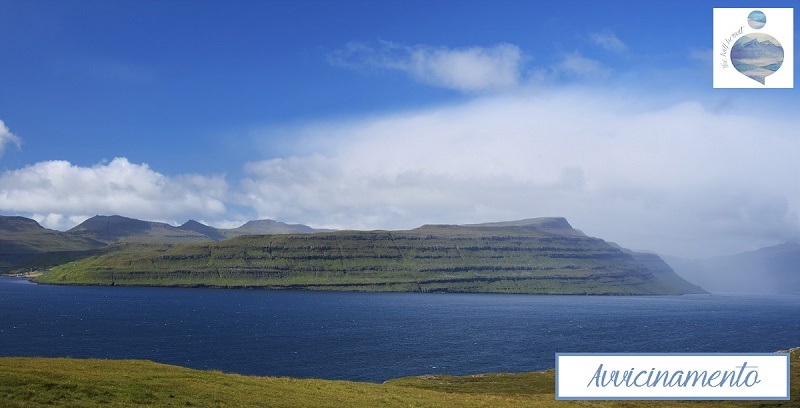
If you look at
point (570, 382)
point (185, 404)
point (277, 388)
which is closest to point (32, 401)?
point (185, 404)

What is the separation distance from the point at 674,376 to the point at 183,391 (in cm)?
4334

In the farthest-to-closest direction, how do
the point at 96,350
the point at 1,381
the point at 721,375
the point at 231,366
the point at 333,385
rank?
the point at 96,350 < the point at 231,366 < the point at 333,385 < the point at 721,375 < the point at 1,381

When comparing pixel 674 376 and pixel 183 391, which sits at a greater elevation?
pixel 674 376

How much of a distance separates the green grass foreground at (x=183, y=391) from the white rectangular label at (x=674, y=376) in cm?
1002

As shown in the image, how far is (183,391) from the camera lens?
48.7 metres

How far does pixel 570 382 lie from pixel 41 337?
17215cm

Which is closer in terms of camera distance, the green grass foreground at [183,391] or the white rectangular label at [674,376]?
the green grass foreground at [183,391]

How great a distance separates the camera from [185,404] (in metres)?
44.4

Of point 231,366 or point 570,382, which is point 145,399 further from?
point 231,366

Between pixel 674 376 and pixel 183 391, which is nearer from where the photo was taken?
pixel 183 391

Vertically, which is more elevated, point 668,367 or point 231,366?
point 668,367

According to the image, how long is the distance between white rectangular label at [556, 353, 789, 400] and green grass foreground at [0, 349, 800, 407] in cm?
1002

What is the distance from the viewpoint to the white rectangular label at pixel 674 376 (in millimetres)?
48625

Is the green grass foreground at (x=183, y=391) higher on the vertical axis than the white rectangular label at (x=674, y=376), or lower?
lower
